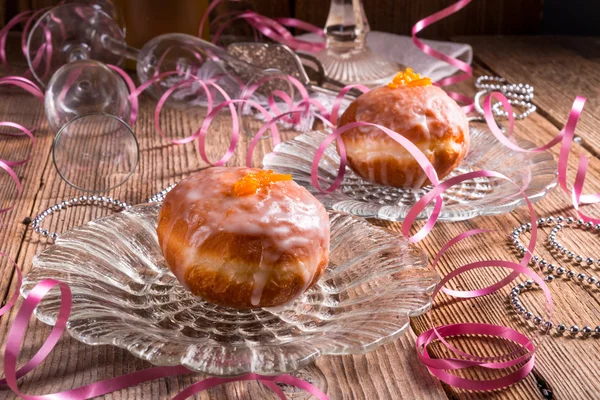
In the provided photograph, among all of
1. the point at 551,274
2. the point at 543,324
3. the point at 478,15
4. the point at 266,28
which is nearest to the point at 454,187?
the point at 551,274

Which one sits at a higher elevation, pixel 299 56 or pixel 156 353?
pixel 156 353

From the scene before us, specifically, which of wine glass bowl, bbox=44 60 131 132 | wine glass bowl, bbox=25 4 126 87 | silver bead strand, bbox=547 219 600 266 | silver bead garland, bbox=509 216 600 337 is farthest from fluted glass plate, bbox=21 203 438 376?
wine glass bowl, bbox=25 4 126 87

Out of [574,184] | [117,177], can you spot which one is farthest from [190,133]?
[574,184]

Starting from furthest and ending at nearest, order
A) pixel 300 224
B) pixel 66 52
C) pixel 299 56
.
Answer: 1. pixel 299 56
2. pixel 66 52
3. pixel 300 224

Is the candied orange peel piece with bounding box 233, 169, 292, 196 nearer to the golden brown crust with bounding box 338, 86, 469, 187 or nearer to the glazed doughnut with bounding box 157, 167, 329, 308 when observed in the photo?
the glazed doughnut with bounding box 157, 167, 329, 308

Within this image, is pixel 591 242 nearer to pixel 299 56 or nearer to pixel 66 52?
pixel 299 56
